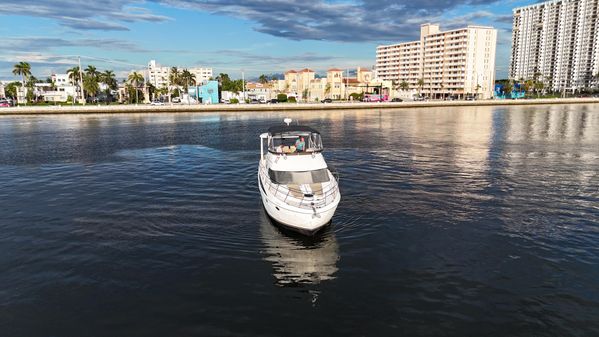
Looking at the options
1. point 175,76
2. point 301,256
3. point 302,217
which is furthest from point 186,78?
point 301,256

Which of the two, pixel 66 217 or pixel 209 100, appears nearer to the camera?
pixel 66 217

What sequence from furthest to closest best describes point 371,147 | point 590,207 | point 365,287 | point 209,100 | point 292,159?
point 209,100 < point 371,147 < point 590,207 < point 292,159 < point 365,287

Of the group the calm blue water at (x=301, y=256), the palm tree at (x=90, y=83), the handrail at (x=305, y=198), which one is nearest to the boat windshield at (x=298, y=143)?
the handrail at (x=305, y=198)

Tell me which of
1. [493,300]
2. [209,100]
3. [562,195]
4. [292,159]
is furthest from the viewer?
[209,100]

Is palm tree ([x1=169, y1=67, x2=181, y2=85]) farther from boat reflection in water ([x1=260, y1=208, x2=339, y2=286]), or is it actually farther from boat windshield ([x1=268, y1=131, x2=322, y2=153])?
boat reflection in water ([x1=260, y1=208, x2=339, y2=286])

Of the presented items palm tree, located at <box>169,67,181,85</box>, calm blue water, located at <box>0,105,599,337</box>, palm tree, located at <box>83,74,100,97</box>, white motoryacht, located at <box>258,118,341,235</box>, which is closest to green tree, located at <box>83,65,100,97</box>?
palm tree, located at <box>83,74,100,97</box>

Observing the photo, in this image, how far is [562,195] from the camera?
29188mm

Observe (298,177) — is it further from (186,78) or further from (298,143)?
(186,78)

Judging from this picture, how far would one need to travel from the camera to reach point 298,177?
76.0 ft

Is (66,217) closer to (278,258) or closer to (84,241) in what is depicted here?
(84,241)

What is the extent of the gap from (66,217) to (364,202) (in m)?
19.4

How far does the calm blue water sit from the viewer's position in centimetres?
1391

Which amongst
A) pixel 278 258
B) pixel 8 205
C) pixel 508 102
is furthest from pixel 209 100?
pixel 278 258

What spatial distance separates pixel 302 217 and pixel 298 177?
12.9 feet
